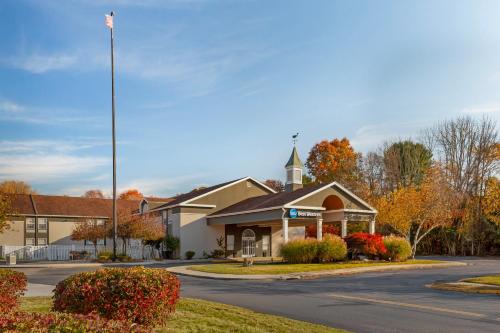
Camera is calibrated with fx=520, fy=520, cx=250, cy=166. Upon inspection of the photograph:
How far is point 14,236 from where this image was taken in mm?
49531

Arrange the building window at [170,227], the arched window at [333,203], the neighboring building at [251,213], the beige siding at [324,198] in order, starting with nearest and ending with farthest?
the beige siding at [324,198]
the neighboring building at [251,213]
the arched window at [333,203]
the building window at [170,227]

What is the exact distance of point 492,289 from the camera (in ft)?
56.9

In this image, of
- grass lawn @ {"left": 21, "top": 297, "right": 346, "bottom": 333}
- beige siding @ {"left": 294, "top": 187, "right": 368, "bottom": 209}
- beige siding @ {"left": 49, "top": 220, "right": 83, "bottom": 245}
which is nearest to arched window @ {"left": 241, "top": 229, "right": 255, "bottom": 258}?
beige siding @ {"left": 294, "top": 187, "right": 368, "bottom": 209}

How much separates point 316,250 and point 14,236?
32.5 metres

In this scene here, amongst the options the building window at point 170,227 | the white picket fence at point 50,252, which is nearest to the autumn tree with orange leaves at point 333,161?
the building window at point 170,227

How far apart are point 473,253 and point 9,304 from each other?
145ft

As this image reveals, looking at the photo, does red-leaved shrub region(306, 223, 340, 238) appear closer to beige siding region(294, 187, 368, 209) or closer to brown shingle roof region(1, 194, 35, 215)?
beige siding region(294, 187, 368, 209)

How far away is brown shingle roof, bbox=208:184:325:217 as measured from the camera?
35.8 meters

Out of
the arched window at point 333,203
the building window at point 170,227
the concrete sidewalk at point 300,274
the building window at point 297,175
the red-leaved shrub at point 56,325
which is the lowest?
the concrete sidewalk at point 300,274

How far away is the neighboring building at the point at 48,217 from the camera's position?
4966 centimetres

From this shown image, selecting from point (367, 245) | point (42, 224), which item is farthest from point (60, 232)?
point (367, 245)

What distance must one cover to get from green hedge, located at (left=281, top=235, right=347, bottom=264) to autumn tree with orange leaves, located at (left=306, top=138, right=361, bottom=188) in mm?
28546

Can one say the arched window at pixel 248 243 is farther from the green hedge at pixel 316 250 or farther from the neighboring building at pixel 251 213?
the green hedge at pixel 316 250

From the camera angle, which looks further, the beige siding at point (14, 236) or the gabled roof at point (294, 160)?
the beige siding at point (14, 236)
